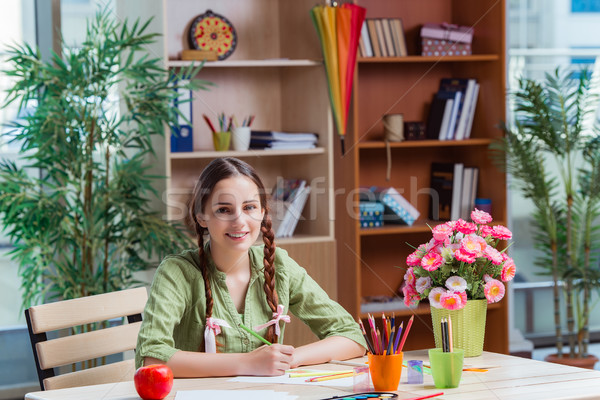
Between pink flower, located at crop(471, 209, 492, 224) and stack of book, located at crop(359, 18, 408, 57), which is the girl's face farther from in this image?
stack of book, located at crop(359, 18, 408, 57)

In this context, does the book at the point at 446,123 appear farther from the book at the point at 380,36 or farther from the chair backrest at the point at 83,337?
the chair backrest at the point at 83,337

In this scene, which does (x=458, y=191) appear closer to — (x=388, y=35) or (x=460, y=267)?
(x=388, y=35)

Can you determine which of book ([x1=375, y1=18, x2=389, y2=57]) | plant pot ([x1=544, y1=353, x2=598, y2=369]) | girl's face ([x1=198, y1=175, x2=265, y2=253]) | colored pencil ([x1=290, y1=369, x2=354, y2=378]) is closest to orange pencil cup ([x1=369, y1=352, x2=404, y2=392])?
colored pencil ([x1=290, y1=369, x2=354, y2=378])

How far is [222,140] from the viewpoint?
345cm

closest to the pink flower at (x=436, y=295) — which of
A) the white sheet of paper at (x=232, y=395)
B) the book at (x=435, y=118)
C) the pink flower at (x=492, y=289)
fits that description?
the pink flower at (x=492, y=289)

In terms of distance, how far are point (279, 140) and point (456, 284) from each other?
1791 mm

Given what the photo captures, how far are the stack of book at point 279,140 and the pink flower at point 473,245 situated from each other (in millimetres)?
1763

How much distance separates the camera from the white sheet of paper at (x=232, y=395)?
1.53 meters

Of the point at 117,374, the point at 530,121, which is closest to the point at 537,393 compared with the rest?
the point at 117,374

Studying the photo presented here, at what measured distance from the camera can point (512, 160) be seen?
3.72 m

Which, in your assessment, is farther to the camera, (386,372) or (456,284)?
(456,284)


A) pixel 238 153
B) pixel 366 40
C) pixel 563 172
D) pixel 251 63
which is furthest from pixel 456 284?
pixel 563 172

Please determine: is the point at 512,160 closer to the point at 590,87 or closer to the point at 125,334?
the point at 590,87

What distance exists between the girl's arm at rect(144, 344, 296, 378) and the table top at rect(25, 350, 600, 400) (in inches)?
1.5
